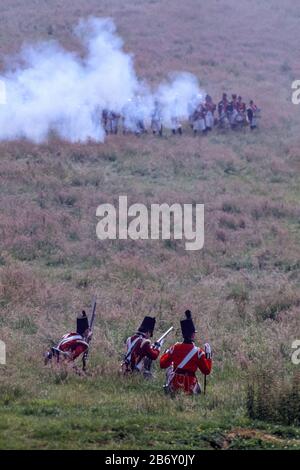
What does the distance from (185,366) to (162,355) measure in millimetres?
777

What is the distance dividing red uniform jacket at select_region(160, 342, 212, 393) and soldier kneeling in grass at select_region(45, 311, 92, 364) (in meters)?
1.35

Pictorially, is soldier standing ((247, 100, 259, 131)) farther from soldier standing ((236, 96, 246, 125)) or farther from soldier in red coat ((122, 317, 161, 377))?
soldier in red coat ((122, 317, 161, 377))

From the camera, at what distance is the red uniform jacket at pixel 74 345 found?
11.7 metres

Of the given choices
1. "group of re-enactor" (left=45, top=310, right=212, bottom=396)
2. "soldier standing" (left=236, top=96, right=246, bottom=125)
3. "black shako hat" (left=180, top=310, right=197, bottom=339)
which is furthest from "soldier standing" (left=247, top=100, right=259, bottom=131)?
"black shako hat" (left=180, top=310, right=197, bottom=339)

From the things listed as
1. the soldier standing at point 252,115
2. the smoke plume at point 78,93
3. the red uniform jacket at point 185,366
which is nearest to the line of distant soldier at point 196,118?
the soldier standing at point 252,115

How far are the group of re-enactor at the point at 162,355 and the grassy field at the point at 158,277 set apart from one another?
0.25 m

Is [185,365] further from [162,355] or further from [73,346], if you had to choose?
[73,346]

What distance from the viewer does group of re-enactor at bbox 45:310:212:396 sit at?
425 inches

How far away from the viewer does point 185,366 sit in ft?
35.4

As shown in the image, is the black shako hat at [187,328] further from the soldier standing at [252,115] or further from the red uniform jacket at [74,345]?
the soldier standing at [252,115]

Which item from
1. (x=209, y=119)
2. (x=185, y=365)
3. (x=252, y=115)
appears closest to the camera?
(x=185, y=365)

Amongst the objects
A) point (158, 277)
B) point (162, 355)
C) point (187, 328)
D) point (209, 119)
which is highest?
point (209, 119)

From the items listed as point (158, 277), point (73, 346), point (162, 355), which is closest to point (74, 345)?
point (73, 346)

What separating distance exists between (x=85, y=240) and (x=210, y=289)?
14.1 ft
